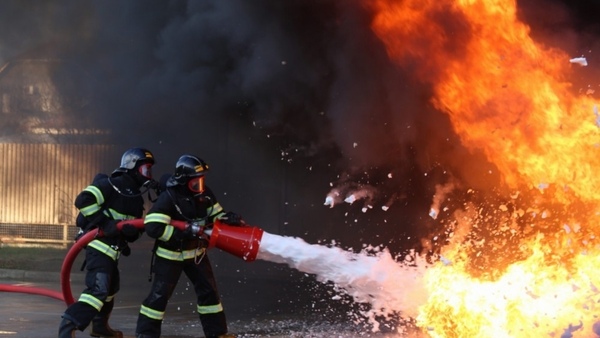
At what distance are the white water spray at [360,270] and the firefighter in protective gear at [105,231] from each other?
1.21 m

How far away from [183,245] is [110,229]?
0.62 metres

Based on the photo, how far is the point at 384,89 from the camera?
11.6 meters

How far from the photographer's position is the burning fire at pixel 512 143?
699cm

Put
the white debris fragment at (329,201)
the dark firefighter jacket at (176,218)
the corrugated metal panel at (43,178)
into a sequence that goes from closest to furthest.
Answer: the dark firefighter jacket at (176,218) → the white debris fragment at (329,201) → the corrugated metal panel at (43,178)

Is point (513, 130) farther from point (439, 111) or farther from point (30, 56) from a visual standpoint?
point (30, 56)

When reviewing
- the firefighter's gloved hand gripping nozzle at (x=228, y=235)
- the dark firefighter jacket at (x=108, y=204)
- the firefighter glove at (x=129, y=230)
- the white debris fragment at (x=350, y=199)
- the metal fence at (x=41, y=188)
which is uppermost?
the metal fence at (x=41, y=188)

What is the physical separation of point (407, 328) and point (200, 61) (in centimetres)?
464

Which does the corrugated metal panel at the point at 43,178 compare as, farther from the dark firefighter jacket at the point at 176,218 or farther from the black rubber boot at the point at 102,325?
the dark firefighter jacket at the point at 176,218

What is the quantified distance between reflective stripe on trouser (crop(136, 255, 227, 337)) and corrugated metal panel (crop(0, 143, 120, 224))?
10.2 meters

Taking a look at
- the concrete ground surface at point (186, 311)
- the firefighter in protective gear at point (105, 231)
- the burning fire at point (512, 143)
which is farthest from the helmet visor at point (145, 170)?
the burning fire at point (512, 143)

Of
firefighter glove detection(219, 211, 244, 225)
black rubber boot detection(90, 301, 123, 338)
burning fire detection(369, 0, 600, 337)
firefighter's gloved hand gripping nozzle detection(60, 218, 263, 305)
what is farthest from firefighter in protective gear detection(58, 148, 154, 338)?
burning fire detection(369, 0, 600, 337)

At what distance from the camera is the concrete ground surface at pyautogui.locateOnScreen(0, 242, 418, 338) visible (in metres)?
8.79

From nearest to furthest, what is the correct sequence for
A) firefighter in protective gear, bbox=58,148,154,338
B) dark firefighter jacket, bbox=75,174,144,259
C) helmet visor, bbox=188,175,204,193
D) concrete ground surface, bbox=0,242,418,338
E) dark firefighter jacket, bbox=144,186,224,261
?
dark firefighter jacket, bbox=144,186,224,261 < firefighter in protective gear, bbox=58,148,154,338 < helmet visor, bbox=188,175,204,193 < dark firefighter jacket, bbox=75,174,144,259 < concrete ground surface, bbox=0,242,418,338

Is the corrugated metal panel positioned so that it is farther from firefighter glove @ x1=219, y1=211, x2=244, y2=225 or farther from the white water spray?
the white water spray
